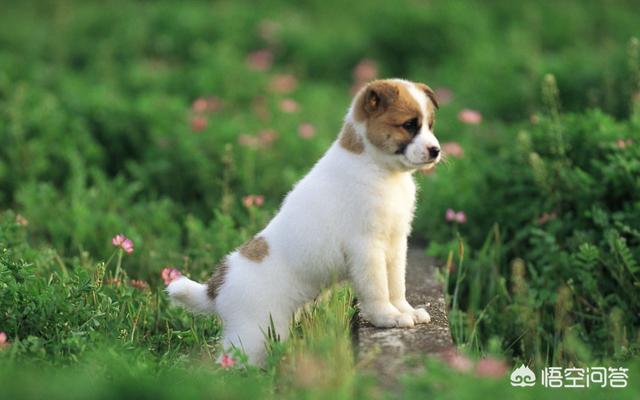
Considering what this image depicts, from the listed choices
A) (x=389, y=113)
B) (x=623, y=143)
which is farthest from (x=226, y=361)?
(x=623, y=143)

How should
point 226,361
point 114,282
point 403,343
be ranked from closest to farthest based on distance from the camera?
point 226,361 < point 403,343 < point 114,282

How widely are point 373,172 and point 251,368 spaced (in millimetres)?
1028

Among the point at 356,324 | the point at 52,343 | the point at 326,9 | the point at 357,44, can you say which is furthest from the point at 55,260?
the point at 326,9

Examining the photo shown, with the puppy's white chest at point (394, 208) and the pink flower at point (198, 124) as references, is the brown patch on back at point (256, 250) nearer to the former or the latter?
the puppy's white chest at point (394, 208)

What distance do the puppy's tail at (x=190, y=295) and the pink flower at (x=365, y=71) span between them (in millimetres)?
5433

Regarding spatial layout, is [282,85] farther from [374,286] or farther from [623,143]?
[374,286]

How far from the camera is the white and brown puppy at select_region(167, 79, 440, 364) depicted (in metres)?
4.15

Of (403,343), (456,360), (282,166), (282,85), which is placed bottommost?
(403,343)

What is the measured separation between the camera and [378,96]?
419cm

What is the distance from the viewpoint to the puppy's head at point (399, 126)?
411 cm

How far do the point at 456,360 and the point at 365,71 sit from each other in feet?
21.3

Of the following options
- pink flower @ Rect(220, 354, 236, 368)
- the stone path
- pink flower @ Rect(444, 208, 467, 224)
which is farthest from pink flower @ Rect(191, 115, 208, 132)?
pink flower @ Rect(220, 354, 236, 368)

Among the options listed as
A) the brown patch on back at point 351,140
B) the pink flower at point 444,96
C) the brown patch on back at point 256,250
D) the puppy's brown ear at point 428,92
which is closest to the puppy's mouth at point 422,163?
the brown patch on back at point 351,140

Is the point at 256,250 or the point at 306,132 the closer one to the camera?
the point at 256,250
